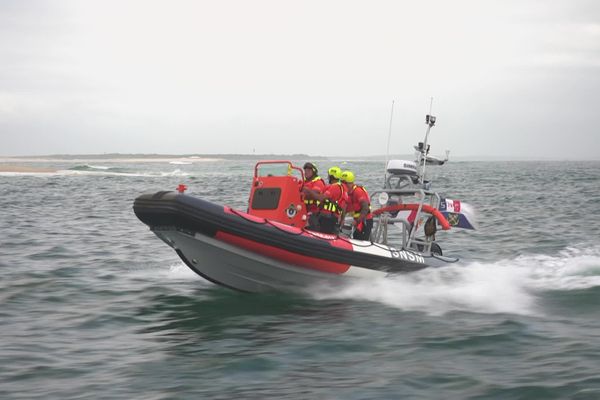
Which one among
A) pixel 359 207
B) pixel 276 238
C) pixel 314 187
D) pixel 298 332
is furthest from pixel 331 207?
pixel 298 332

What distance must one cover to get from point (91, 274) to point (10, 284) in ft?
3.67

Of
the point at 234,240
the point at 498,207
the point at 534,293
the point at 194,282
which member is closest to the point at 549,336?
the point at 534,293

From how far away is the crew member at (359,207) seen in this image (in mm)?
8484

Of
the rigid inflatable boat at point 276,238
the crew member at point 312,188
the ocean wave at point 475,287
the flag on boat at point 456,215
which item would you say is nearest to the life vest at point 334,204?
the crew member at point 312,188

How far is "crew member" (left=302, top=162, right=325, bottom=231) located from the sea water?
0.88 m

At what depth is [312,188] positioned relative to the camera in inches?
324

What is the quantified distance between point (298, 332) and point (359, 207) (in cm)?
262

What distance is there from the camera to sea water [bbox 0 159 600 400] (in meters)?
4.92

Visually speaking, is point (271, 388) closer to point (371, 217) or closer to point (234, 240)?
point (234, 240)

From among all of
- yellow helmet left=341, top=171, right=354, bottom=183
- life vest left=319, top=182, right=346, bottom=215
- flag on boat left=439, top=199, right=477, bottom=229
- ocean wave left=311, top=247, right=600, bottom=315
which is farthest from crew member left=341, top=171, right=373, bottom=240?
flag on boat left=439, top=199, right=477, bottom=229

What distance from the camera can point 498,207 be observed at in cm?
2061

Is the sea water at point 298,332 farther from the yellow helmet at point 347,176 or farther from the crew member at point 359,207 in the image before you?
the yellow helmet at point 347,176

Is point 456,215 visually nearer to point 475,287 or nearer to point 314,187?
point 475,287

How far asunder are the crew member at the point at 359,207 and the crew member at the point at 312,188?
0.36 m
